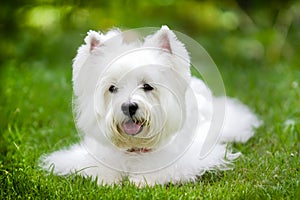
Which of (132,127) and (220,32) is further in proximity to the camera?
(220,32)

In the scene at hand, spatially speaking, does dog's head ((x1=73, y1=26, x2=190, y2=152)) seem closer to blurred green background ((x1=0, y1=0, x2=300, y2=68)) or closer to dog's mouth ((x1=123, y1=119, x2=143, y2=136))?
dog's mouth ((x1=123, y1=119, x2=143, y2=136))

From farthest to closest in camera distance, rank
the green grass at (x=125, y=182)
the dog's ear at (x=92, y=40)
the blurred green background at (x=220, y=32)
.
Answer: the blurred green background at (x=220, y=32)
the dog's ear at (x=92, y=40)
the green grass at (x=125, y=182)

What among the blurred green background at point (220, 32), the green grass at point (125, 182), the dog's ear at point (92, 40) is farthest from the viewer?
the blurred green background at point (220, 32)

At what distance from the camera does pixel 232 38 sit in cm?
822

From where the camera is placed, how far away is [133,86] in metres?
3.50

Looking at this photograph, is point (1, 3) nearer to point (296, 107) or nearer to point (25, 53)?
point (296, 107)

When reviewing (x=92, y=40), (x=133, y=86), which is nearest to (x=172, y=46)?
(x=133, y=86)

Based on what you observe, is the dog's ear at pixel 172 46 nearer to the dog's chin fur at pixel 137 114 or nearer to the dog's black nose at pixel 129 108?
the dog's chin fur at pixel 137 114

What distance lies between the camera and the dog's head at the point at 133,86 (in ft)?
11.4

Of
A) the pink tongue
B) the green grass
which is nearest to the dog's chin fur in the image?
the pink tongue

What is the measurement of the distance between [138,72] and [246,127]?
155 cm

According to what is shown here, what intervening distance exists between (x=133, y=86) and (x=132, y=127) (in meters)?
0.22

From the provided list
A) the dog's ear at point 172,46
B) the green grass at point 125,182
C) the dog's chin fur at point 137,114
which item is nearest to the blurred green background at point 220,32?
the green grass at point 125,182

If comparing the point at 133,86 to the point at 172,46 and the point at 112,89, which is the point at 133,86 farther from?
the point at 172,46
